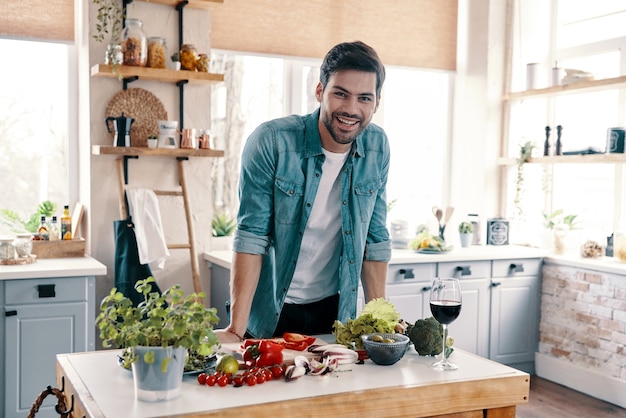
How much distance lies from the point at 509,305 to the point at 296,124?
119 inches

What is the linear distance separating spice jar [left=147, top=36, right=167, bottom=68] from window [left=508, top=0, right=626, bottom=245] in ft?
9.23

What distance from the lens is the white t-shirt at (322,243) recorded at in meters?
2.40

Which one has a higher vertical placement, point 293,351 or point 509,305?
point 293,351

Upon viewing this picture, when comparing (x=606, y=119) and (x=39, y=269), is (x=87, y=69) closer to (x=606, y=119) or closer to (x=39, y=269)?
(x=39, y=269)

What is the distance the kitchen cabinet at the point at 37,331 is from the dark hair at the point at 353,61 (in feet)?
6.82

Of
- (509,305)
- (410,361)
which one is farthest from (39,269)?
(509,305)

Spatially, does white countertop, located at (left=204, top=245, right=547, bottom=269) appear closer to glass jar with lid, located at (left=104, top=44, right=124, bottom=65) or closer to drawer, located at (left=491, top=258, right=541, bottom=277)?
drawer, located at (left=491, top=258, right=541, bottom=277)

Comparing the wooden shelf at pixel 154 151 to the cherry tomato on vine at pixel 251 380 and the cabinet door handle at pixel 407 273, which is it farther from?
the cherry tomato on vine at pixel 251 380

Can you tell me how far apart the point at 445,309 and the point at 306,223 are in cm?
69

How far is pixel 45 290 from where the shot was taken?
3564 millimetres

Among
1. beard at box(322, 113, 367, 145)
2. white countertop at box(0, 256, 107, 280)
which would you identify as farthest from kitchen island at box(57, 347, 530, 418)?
white countertop at box(0, 256, 107, 280)

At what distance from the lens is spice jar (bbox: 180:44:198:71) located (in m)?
4.13

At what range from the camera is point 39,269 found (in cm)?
359

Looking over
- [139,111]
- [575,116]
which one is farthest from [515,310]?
[139,111]
